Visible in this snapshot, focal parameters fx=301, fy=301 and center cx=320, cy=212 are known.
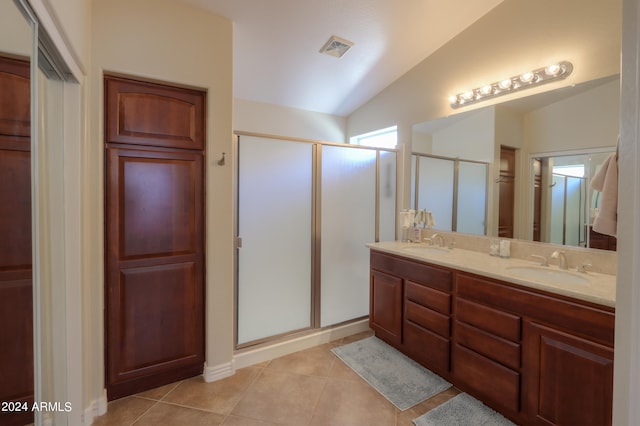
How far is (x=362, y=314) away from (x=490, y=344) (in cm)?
141

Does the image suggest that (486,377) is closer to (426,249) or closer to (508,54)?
(426,249)

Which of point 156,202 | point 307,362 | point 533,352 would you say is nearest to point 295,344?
point 307,362

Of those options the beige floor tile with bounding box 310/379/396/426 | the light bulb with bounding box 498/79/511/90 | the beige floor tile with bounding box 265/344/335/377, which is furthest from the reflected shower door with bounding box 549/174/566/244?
the beige floor tile with bounding box 265/344/335/377

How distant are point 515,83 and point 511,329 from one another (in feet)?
5.73

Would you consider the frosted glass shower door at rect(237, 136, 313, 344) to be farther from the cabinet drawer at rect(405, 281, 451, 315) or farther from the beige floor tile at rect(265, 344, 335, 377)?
the cabinet drawer at rect(405, 281, 451, 315)

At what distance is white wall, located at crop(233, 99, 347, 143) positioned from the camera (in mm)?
3326

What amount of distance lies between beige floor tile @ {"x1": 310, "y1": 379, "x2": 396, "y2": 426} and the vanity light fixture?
2.40 meters

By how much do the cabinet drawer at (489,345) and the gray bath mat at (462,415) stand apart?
357 millimetres

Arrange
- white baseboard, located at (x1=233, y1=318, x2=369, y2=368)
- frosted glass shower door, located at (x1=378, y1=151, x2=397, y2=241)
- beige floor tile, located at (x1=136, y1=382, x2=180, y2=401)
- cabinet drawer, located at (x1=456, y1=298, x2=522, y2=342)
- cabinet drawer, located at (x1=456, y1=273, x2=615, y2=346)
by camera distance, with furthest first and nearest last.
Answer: frosted glass shower door, located at (x1=378, y1=151, x2=397, y2=241) → white baseboard, located at (x1=233, y1=318, x2=369, y2=368) → beige floor tile, located at (x1=136, y1=382, x2=180, y2=401) → cabinet drawer, located at (x1=456, y1=298, x2=522, y2=342) → cabinet drawer, located at (x1=456, y1=273, x2=615, y2=346)

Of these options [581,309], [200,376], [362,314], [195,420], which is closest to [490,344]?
[581,309]

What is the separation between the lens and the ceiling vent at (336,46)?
245cm

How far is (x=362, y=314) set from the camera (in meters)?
3.06

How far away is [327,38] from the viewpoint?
2438 millimetres

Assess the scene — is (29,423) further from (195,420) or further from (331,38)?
(331,38)
